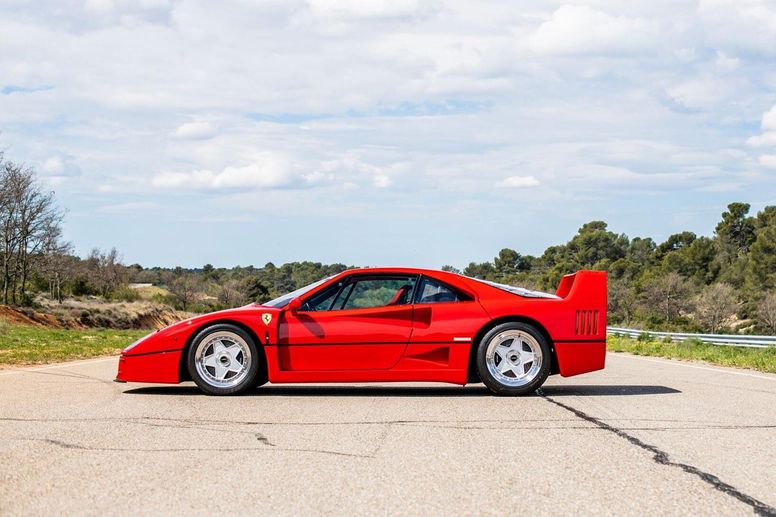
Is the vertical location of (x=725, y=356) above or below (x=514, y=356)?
below

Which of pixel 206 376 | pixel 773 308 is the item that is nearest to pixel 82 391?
pixel 206 376

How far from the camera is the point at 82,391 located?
9.57 m

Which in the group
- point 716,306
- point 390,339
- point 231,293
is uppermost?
point 716,306

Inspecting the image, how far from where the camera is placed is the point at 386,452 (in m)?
5.95

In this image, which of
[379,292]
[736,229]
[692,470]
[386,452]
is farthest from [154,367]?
[736,229]

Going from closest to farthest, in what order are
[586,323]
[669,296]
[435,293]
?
[586,323]
[435,293]
[669,296]

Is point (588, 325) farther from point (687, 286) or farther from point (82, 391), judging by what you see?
point (687, 286)

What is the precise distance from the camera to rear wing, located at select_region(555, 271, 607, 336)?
9484 mm

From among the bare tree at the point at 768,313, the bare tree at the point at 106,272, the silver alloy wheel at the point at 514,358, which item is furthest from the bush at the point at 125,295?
the silver alloy wheel at the point at 514,358

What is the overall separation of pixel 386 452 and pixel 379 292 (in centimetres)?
381

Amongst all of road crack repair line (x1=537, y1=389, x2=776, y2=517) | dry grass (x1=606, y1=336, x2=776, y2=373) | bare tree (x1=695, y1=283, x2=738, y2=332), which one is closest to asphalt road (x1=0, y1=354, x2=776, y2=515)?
road crack repair line (x1=537, y1=389, x2=776, y2=517)

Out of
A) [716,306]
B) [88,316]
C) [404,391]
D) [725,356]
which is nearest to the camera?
[404,391]

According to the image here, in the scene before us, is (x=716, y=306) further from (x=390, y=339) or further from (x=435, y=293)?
(x=390, y=339)

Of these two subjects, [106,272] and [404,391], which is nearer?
[404,391]
